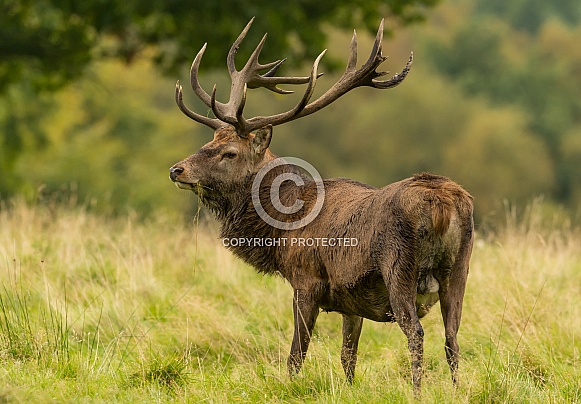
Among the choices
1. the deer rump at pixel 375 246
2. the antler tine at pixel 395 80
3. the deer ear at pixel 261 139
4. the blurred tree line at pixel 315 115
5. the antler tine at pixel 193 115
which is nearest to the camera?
the deer rump at pixel 375 246

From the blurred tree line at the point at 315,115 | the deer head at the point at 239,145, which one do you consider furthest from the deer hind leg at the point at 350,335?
the blurred tree line at the point at 315,115

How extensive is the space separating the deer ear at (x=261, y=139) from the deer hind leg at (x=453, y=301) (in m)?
1.91

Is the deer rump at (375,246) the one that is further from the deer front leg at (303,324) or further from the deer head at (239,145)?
the deer head at (239,145)

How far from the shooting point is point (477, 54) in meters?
49.2

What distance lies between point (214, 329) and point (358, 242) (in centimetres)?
174

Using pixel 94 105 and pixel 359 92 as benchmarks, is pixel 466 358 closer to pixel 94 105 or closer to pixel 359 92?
pixel 94 105

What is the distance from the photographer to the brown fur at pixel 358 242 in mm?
5555

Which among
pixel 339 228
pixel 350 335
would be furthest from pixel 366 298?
pixel 350 335

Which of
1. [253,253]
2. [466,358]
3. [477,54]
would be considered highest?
[477,54]

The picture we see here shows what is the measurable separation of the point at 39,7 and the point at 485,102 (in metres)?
33.1

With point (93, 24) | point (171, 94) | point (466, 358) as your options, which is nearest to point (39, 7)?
point (93, 24)

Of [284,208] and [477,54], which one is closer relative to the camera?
[284,208]

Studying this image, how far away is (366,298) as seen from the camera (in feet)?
19.7

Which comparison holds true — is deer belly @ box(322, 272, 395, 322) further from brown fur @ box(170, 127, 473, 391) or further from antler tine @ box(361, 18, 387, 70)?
antler tine @ box(361, 18, 387, 70)
